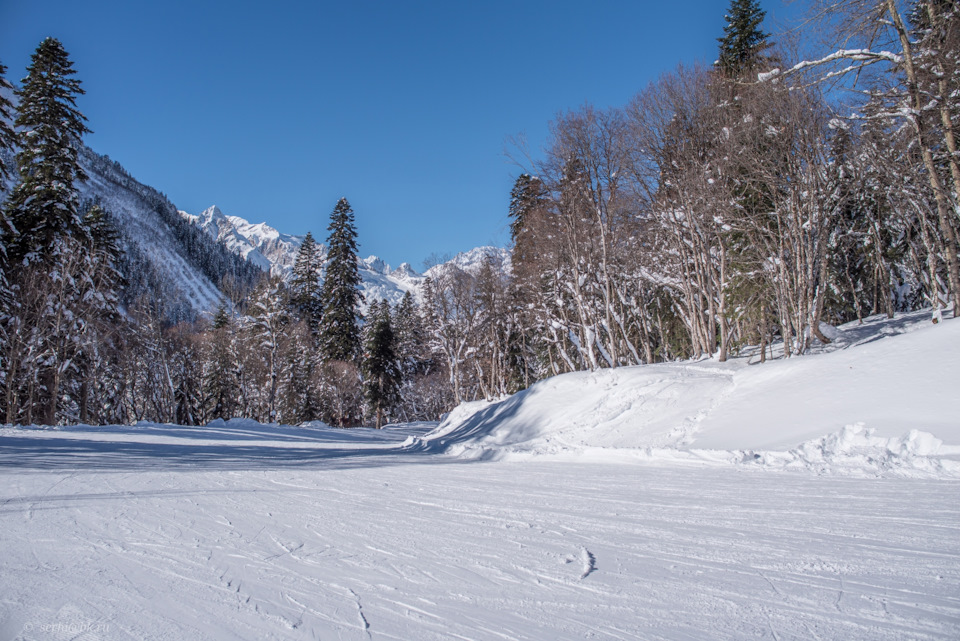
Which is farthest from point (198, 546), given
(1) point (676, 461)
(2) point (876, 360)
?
(2) point (876, 360)

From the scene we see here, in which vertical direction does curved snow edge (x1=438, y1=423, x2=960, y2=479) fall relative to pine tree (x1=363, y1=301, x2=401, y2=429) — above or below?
below

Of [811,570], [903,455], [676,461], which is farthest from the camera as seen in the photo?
[676,461]

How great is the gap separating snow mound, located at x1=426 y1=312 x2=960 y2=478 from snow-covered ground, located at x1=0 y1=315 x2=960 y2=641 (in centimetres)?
5

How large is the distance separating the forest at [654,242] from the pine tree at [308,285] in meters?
6.43

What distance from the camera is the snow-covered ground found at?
7.25 feet

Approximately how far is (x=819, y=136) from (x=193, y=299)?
15301 cm

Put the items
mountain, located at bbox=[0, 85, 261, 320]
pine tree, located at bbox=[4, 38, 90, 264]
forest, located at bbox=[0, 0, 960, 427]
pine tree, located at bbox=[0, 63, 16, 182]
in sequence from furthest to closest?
mountain, located at bbox=[0, 85, 261, 320], pine tree, located at bbox=[4, 38, 90, 264], pine tree, located at bbox=[0, 63, 16, 182], forest, located at bbox=[0, 0, 960, 427]

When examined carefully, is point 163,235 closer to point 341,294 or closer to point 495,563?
point 341,294

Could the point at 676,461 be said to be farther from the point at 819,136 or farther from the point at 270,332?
the point at 270,332

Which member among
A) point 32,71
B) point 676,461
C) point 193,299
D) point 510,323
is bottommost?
point 676,461

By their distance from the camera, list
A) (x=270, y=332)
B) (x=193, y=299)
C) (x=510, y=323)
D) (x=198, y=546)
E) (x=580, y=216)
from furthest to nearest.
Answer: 1. (x=193, y=299)
2. (x=270, y=332)
3. (x=510, y=323)
4. (x=580, y=216)
5. (x=198, y=546)

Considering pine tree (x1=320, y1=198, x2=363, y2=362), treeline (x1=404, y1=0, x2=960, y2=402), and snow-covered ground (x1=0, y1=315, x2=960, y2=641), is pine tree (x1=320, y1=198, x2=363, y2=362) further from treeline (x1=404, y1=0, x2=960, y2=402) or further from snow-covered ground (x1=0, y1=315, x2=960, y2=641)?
snow-covered ground (x1=0, y1=315, x2=960, y2=641)

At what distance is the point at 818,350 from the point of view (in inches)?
612

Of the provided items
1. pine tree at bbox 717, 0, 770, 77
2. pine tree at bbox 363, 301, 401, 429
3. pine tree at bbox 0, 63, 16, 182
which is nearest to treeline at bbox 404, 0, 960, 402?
pine tree at bbox 717, 0, 770, 77
